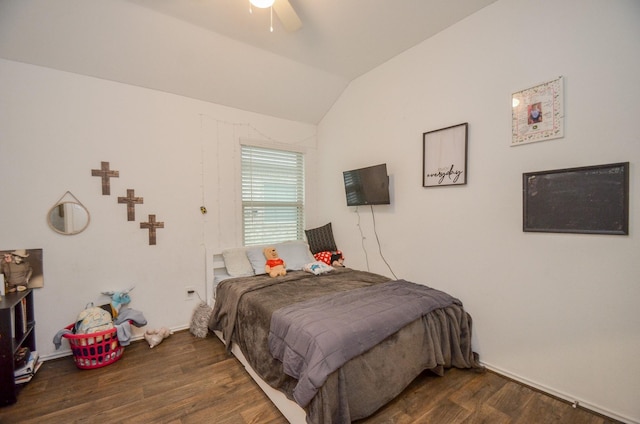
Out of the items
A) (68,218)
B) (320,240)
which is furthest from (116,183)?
(320,240)

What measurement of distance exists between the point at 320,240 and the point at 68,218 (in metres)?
2.57

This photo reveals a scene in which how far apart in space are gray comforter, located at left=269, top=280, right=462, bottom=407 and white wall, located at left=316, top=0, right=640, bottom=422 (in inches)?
20.2

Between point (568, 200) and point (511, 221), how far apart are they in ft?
1.19

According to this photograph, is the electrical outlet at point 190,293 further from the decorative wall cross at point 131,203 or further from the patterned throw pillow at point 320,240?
the patterned throw pillow at point 320,240

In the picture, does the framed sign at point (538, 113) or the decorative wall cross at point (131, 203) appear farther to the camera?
the decorative wall cross at point (131, 203)

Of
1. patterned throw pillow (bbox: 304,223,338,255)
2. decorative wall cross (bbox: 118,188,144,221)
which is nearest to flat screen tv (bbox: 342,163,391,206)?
patterned throw pillow (bbox: 304,223,338,255)

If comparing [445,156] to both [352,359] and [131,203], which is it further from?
[131,203]

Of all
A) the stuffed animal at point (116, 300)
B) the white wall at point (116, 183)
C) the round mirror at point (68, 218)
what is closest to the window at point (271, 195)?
the white wall at point (116, 183)

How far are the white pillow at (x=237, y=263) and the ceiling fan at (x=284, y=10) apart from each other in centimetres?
226

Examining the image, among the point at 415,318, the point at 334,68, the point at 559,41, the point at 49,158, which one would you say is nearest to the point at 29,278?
the point at 49,158

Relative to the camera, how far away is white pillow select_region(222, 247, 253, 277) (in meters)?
2.96


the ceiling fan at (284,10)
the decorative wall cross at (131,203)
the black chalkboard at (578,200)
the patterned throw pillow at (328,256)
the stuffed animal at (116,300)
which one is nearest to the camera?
the black chalkboard at (578,200)

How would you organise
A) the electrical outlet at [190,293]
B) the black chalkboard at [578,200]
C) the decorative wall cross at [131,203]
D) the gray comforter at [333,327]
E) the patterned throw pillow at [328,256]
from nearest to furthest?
1. the gray comforter at [333,327]
2. the black chalkboard at [578,200]
3. the decorative wall cross at [131,203]
4. the electrical outlet at [190,293]
5. the patterned throw pillow at [328,256]

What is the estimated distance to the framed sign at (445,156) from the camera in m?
2.35
